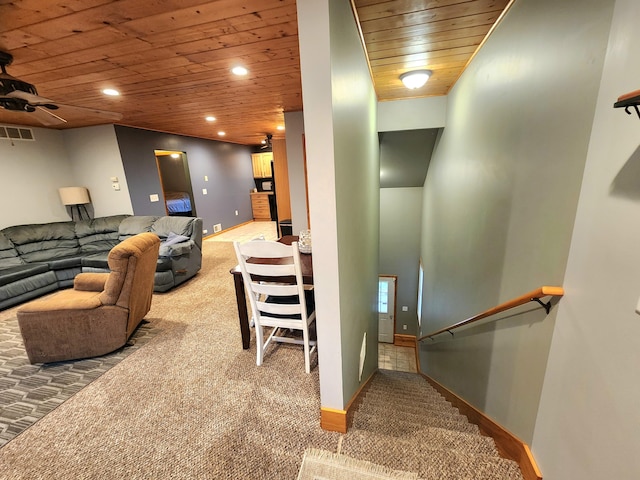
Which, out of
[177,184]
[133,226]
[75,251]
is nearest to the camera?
[75,251]

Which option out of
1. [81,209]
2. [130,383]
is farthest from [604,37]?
[81,209]

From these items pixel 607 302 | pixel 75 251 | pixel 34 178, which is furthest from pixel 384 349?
pixel 34 178

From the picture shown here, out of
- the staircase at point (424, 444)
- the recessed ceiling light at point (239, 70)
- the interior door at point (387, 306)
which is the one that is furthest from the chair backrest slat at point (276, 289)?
the interior door at point (387, 306)

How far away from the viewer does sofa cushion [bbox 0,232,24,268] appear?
3.48m

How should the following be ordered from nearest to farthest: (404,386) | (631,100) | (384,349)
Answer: (631,100), (404,386), (384,349)

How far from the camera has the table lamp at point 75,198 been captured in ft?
14.0

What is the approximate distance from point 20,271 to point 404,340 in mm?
6260

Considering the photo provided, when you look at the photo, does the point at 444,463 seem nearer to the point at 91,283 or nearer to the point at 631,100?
the point at 631,100

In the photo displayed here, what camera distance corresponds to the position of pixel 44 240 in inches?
154

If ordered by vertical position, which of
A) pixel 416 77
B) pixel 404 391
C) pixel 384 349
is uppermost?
pixel 416 77

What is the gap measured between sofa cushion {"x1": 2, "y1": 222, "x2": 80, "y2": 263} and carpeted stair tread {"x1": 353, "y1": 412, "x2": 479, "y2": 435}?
466cm

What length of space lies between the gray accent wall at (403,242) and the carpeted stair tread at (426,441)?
3860 millimetres

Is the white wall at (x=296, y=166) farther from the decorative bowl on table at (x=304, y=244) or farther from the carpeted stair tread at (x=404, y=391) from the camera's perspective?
the carpeted stair tread at (x=404, y=391)

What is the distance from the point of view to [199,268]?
414cm
